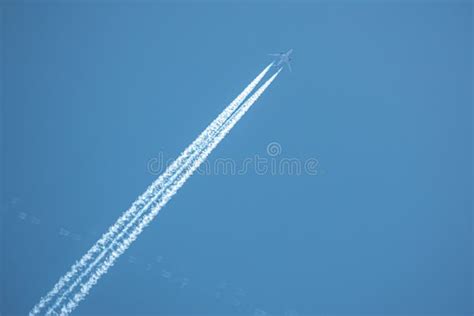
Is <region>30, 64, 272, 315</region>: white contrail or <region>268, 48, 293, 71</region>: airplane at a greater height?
<region>268, 48, 293, 71</region>: airplane

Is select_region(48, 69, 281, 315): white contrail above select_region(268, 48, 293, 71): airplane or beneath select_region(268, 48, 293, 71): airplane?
beneath

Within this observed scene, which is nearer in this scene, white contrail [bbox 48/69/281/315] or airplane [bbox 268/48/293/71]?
white contrail [bbox 48/69/281/315]

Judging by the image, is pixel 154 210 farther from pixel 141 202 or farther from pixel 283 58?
pixel 283 58

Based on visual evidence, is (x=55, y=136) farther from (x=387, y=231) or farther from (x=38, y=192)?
(x=387, y=231)

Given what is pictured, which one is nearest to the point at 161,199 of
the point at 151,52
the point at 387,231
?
the point at 151,52

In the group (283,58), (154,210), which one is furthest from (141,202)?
(283,58)
